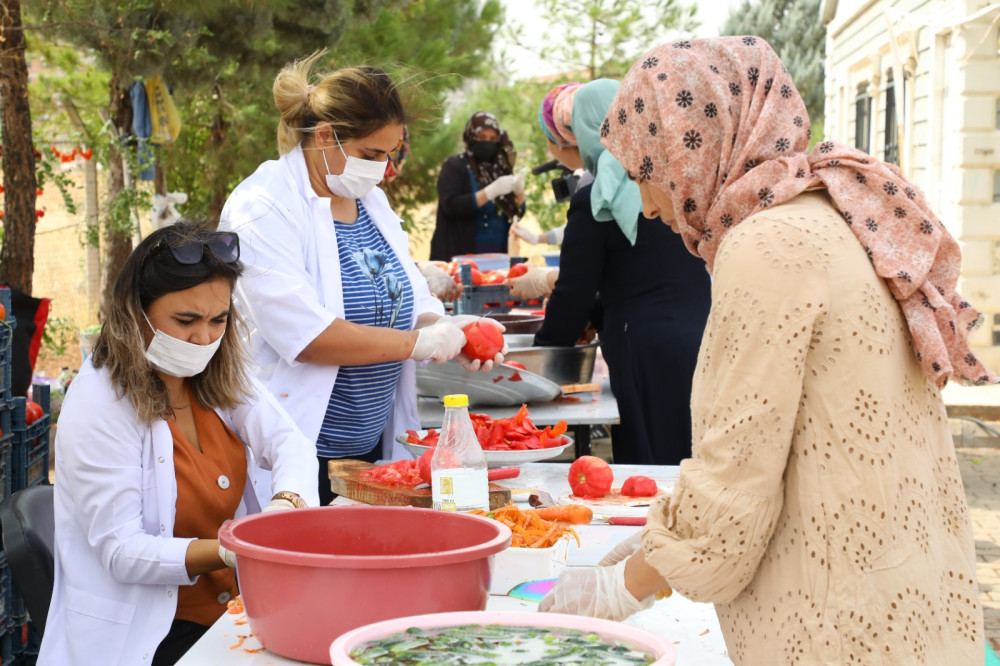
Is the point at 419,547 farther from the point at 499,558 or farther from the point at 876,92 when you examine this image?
the point at 876,92

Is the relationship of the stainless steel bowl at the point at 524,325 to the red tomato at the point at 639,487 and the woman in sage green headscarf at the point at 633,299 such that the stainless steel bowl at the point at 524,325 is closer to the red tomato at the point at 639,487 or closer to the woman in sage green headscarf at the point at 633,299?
the woman in sage green headscarf at the point at 633,299

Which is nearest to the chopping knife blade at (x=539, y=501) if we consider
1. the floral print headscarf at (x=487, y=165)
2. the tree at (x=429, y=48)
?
the floral print headscarf at (x=487, y=165)

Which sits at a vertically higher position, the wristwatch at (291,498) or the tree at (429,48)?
the tree at (429,48)

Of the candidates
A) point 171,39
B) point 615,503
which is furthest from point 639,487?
point 171,39

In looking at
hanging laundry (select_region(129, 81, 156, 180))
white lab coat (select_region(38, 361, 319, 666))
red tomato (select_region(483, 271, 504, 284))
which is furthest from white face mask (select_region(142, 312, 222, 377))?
hanging laundry (select_region(129, 81, 156, 180))

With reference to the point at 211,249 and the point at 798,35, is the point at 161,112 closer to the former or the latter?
the point at 211,249

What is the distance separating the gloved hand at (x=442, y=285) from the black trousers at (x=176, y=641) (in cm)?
312

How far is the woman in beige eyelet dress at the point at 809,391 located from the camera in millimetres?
1469

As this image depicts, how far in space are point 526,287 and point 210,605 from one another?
2.95 m

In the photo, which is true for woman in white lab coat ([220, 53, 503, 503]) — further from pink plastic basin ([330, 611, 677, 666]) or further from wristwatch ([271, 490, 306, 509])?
pink plastic basin ([330, 611, 677, 666])

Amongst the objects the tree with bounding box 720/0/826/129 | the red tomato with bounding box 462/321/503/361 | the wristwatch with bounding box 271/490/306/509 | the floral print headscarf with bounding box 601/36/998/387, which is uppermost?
the tree with bounding box 720/0/826/129

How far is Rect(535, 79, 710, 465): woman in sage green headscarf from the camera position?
397 cm

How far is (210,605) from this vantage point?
248 centimetres

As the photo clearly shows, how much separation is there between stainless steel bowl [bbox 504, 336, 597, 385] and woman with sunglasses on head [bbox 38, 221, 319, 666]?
1.67 m
